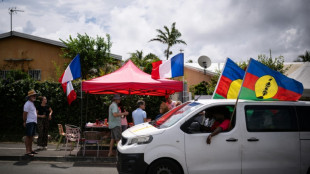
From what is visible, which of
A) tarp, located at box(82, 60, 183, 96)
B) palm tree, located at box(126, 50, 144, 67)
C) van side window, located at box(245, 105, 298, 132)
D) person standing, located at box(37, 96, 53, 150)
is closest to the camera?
van side window, located at box(245, 105, 298, 132)

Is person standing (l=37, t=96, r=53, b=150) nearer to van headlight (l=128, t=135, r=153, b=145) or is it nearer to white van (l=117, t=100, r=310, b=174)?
white van (l=117, t=100, r=310, b=174)

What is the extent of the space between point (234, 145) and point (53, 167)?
519 centimetres

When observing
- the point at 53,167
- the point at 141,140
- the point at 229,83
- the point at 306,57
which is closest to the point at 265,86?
the point at 229,83

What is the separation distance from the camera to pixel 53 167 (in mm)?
7820

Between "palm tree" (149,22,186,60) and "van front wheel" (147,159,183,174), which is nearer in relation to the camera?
"van front wheel" (147,159,183,174)

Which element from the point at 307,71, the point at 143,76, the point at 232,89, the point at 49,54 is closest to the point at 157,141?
the point at 232,89

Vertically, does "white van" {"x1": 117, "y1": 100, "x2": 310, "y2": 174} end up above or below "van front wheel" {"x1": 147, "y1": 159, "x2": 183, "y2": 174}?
above

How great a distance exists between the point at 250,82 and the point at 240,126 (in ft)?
3.65

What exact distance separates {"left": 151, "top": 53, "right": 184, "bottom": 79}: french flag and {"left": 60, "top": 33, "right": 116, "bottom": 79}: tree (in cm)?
1131

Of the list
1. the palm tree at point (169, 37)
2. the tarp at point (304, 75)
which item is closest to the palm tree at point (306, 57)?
the palm tree at point (169, 37)

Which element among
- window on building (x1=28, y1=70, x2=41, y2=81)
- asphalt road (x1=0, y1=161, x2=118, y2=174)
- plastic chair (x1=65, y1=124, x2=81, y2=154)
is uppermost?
window on building (x1=28, y1=70, x2=41, y2=81)

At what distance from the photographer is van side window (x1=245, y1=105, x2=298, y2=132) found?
18.0 feet

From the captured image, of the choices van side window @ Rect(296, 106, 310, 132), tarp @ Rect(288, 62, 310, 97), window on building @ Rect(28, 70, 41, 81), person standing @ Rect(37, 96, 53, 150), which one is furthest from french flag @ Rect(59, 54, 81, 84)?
window on building @ Rect(28, 70, 41, 81)

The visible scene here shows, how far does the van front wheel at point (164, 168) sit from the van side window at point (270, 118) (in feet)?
5.39
